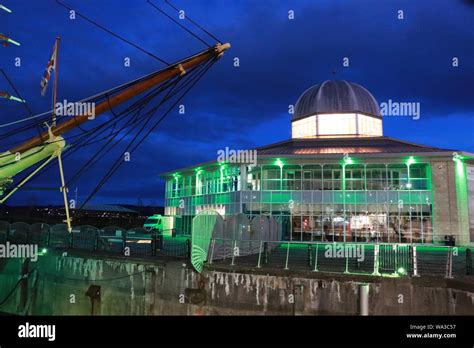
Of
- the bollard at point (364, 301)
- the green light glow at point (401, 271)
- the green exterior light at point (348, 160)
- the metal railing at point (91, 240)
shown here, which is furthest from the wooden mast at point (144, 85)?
the green exterior light at point (348, 160)

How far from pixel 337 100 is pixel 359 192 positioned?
14.4 meters

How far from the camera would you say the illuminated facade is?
29969mm

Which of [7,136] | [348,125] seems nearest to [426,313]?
[7,136]

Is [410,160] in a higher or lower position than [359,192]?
higher

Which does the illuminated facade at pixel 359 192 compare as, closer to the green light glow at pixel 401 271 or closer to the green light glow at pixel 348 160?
the green light glow at pixel 348 160

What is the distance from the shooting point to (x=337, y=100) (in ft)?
140

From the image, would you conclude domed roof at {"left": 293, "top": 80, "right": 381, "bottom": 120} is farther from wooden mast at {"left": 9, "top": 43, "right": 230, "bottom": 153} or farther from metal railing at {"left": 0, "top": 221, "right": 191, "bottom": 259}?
wooden mast at {"left": 9, "top": 43, "right": 230, "bottom": 153}

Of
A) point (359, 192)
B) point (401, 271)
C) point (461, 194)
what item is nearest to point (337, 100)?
point (359, 192)

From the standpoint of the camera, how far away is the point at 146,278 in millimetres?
16094

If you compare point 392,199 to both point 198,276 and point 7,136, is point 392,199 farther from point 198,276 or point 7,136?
point 7,136

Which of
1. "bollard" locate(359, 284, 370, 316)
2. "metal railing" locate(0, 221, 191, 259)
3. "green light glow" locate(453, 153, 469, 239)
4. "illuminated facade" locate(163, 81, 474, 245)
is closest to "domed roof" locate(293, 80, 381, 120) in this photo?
"illuminated facade" locate(163, 81, 474, 245)

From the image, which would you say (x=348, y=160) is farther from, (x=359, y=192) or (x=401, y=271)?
(x=401, y=271)

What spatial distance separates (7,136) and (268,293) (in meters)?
13.0

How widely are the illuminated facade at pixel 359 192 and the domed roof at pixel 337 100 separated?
22.2 ft
